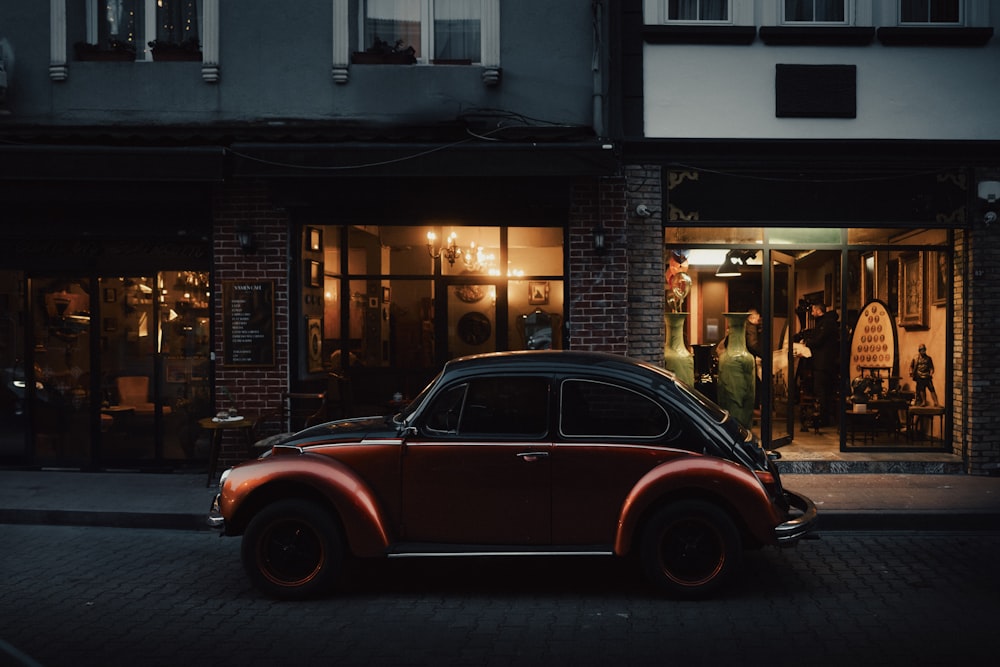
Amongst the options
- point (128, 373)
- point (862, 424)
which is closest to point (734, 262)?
point (862, 424)

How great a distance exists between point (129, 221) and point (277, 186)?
74.7 inches

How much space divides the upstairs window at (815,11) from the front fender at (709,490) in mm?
6772

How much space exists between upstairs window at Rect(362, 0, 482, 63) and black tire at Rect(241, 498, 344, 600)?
6.34 m

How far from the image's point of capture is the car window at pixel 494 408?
5.77m

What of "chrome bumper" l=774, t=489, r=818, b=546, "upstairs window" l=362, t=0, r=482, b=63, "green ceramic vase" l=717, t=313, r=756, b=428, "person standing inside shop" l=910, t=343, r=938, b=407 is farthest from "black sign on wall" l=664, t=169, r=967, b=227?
"chrome bumper" l=774, t=489, r=818, b=546

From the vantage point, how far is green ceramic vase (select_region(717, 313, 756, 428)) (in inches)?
408

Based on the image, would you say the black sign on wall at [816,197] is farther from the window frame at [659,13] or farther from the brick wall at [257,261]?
the brick wall at [257,261]

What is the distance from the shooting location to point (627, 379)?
582 centimetres

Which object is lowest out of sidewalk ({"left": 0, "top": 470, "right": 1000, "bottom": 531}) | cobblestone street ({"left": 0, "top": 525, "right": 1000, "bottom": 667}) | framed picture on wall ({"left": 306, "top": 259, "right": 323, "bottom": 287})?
cobblestone street ({"left": 0, "top": 525, "right": 1000, "bottom": 667})

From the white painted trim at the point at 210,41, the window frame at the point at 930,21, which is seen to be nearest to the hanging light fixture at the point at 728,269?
the window frame at the point at 930,21

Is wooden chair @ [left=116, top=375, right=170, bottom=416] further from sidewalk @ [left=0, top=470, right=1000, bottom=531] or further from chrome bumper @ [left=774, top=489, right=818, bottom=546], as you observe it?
chrome bumper @ [left=774, top=489, right=818, bottom=546]

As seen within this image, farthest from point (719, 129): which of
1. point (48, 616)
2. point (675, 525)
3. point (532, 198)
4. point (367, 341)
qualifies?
point (48, 616)

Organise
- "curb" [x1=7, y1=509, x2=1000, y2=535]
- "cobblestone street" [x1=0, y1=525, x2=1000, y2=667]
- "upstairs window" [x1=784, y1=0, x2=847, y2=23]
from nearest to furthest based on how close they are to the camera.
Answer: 1. "cobblestone street" [x1=0, y1=525, x2=1000, y2=667]
2. "curb" [x1=7, y1=509, x2=1000, y2=535]
3. "upstairs window" [x1=784, y1=0, x2=847, y2=23]

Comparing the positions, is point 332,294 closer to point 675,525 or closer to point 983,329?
point 675,525
